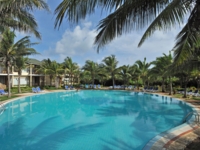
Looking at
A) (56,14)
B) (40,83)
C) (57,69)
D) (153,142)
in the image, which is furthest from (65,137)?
(40,83)

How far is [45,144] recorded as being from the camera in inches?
233

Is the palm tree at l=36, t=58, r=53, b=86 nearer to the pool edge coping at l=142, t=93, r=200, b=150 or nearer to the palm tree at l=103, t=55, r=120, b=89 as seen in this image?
the palm tree at l=103, t=55, r=120, b=89

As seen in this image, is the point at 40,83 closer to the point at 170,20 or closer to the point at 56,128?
the point at 56,128

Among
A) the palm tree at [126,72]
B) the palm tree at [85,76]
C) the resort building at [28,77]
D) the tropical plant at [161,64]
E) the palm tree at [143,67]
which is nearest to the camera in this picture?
the tropical plant at [161,64]

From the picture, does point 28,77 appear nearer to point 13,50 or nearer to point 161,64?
point 13,50

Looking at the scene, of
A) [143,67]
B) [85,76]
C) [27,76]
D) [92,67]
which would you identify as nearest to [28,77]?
[27,76]

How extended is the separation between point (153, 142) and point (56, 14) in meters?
4.74

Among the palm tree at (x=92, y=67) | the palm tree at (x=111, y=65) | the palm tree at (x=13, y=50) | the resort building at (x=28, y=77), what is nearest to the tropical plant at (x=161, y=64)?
the palm tree at (x=111, y=65)

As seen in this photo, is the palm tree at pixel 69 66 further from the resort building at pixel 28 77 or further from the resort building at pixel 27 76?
the resort building at pixel 27 76

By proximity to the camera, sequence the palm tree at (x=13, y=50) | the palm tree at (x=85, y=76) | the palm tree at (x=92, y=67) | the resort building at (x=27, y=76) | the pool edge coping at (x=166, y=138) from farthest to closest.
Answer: the palm tree at (x=85, y=76), the palm tree at (x=92, y=67), the resort building at (x=27, y=76), the palm tree at (x=13, y=50), the pool edge coping at (x=166, y=138)

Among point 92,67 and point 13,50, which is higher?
point 13,50

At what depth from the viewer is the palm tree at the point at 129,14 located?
2.28 metres

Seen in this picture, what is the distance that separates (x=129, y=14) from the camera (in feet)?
8.63

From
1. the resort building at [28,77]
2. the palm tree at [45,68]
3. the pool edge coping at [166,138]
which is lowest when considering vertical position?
the pool edge coping at [166,138]
